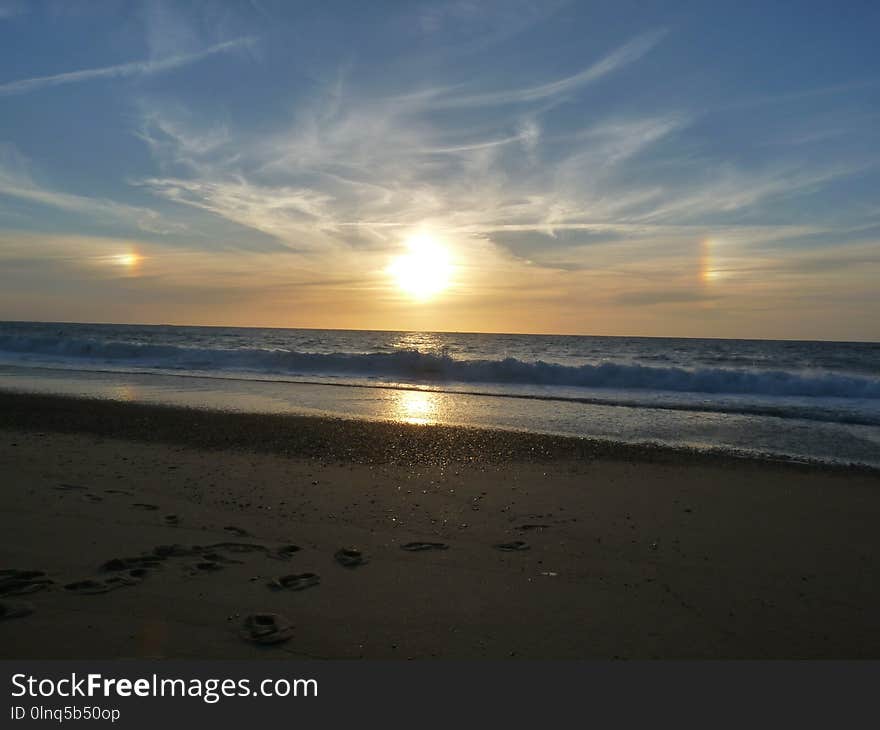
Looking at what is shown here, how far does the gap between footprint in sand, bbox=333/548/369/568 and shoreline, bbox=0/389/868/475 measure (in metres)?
3.74

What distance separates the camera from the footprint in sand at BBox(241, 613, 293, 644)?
12.1 ft

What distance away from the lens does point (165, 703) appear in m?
3.09

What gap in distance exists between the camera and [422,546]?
5.44 metres

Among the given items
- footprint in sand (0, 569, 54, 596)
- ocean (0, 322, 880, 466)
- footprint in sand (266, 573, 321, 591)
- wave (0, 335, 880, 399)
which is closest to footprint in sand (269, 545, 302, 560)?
footprint in sand (266, 573, 321, 591)

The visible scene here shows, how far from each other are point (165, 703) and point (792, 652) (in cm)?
343

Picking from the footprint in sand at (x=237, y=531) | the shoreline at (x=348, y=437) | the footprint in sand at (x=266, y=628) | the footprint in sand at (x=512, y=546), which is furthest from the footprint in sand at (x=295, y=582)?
the shoreline at (x=348, y=437)

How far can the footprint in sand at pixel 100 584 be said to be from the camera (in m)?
4.24

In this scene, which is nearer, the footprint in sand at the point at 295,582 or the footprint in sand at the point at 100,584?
the footprint in sand at the point at 100,584

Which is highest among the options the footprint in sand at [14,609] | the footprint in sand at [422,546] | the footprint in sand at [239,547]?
the footprint in sand at [14,609]

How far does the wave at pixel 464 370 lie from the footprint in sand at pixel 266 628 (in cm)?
2029

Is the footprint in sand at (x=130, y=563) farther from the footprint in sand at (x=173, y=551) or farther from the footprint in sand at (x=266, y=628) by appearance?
the footprint in sand at (x=266, y=628)

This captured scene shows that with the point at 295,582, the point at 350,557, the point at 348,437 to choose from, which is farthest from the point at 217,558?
the point at 348,437

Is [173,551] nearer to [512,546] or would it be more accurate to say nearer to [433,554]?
[433,554]

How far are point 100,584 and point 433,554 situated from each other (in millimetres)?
2400
